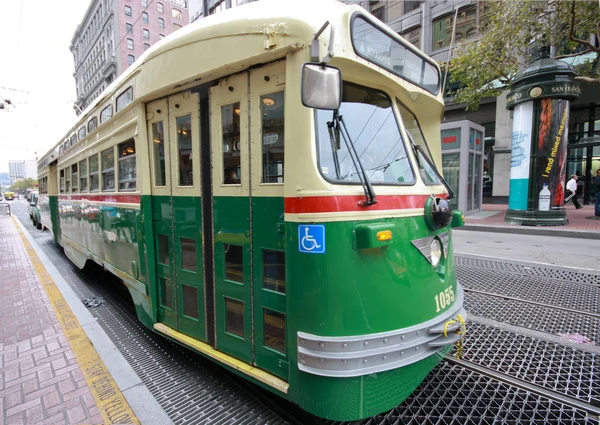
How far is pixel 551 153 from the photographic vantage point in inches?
415

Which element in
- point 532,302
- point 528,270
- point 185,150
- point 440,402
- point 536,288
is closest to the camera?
point 440,402

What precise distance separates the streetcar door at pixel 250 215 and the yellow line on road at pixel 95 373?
34.6 inches

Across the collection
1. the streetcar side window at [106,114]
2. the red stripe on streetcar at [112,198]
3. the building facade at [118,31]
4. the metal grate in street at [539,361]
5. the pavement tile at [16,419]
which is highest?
the building facade at [118,31]

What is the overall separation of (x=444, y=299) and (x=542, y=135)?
430 inches

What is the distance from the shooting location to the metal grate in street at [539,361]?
260cm

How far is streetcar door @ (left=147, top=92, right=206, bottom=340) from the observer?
2.78 meters

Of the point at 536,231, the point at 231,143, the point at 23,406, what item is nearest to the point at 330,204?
the point at 231,143

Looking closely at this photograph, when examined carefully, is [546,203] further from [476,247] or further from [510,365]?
[510,365]

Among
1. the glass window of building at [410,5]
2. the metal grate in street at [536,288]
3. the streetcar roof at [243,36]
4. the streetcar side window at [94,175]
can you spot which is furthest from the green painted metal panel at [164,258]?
the glass window of building at [410,5]

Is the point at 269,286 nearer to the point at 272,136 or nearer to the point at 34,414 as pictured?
the point at 272,136

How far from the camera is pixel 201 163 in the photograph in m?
2.69

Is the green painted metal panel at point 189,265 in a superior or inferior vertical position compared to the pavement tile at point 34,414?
superior

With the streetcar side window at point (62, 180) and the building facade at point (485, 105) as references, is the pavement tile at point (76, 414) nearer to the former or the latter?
the streetcar side window at point (62, 180)

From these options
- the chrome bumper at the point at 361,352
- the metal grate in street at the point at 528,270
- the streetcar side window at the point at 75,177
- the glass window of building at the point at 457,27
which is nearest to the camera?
the chrome bumper at the point at 361,352
